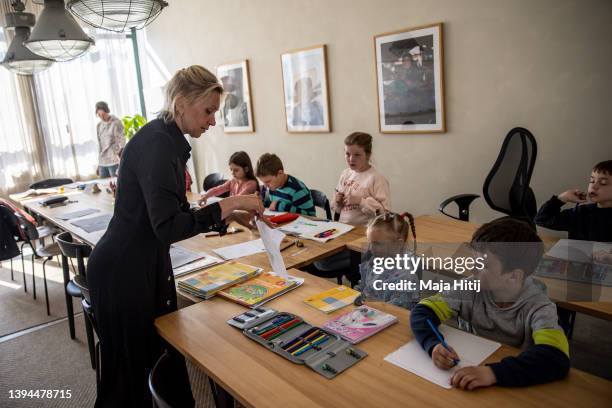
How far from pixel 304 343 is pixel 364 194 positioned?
167 cm

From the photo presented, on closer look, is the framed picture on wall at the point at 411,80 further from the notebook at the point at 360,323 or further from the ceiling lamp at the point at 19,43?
the ceiling lamp at the point at 19,43

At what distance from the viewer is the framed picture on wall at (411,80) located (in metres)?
3.47

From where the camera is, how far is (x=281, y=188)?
3.16m

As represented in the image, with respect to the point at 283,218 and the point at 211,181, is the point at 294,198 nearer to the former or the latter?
the point at 283,218

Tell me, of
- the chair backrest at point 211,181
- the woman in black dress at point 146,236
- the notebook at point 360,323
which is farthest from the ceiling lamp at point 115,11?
the chair backrest at point 211,181

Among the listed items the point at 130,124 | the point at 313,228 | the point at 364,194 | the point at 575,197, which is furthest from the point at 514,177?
the point at 130,124

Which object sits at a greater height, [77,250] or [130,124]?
[130,124]

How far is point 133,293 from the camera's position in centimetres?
162

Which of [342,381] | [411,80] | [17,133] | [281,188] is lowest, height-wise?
[342,381]

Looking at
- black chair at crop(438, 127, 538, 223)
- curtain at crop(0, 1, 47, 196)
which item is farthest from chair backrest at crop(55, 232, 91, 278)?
curtain at crop(0, 1, 47, 196)

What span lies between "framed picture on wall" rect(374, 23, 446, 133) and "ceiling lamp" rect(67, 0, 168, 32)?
1958 mm

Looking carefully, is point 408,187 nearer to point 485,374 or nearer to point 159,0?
point 159,0

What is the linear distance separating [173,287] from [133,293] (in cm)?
16

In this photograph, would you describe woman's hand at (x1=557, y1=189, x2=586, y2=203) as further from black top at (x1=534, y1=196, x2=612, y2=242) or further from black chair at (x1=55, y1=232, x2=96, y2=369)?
black chair at (x1=55, y1=232, x2=96, y2=369)
